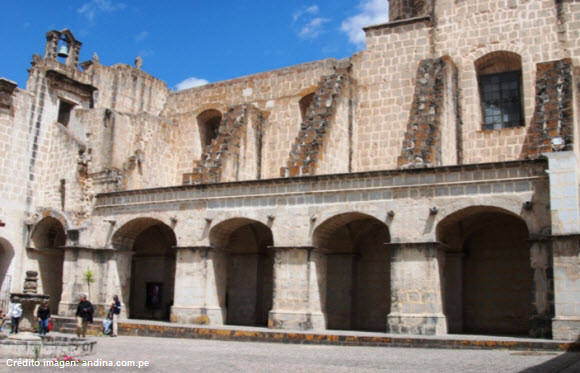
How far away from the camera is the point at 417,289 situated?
1859cm

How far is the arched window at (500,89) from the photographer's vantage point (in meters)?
23.0

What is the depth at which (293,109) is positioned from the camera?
90.0 feet

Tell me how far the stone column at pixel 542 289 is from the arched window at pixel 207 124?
657 inches

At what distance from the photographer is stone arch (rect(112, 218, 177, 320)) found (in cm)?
2709

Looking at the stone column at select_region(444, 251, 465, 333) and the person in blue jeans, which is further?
the stone column at select_region(444, 251, 465, 333)

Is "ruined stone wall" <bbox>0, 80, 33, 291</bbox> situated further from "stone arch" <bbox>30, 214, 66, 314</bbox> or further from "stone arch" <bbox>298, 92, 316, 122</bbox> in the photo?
"stone arch" <bbox>298, 92, 316, 122</bbox>

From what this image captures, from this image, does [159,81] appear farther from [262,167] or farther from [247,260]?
[247,260]

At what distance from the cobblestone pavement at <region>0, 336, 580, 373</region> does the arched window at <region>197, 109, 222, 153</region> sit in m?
14.6

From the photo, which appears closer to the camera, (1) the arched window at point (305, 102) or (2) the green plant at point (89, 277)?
(2) the green plant at point (89, 277)

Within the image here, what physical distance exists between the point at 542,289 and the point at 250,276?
11.6m

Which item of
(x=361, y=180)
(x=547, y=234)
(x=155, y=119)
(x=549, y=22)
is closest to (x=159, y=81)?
(x=155, y=119)

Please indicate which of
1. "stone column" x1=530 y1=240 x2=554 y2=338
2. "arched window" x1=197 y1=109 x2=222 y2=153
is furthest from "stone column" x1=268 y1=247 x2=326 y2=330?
"arched window" x1=197 y1=109 x2=222 y2=153

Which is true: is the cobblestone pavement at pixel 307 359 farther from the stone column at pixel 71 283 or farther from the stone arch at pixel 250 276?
the stone arch at pixel 250 276

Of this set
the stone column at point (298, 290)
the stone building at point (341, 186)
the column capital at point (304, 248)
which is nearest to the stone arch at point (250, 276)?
the stone building at point (341, 186)
